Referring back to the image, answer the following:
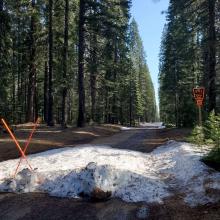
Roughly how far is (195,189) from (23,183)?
13.4ft

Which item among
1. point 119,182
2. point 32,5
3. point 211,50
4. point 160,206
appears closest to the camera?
point 160,206

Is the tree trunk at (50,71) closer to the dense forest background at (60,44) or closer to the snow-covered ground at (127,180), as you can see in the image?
the dense forest background at (60,44)

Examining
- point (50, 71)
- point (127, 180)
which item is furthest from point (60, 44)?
point (127, 180)

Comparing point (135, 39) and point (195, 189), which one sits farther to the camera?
point (135, 39)

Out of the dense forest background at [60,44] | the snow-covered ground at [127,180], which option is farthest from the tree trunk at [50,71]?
the snow-covered ground at [127,180]

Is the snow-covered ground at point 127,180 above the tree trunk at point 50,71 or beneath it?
beneath

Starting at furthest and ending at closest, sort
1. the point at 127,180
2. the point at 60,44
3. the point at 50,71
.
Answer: the point at 60,44 → the point at 50,71 → the point at 127,180

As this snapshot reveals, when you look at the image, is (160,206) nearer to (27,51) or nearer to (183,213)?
(183,213)

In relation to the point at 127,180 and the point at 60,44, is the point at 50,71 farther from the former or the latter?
the point at 127,180

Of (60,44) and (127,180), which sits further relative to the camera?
(60,44)

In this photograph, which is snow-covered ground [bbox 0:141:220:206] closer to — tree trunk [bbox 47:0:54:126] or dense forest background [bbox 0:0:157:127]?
dense forest background [bbox 0:0:157:127]

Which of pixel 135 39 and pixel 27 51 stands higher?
pixel 135 39

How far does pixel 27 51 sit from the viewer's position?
124ft

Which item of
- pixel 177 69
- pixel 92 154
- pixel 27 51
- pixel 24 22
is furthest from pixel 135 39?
pixel 92 154
